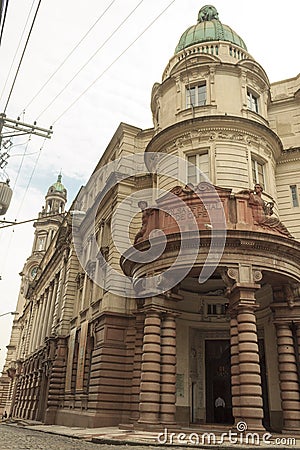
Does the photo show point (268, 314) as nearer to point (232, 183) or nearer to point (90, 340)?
point (232, 183)

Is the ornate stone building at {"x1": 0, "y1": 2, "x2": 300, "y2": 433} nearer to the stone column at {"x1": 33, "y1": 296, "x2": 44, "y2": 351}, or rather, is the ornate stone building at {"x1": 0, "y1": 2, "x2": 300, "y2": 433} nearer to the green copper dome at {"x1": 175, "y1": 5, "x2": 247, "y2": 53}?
the green copper dome at {"x1": 175, "y1": 5, "x2": 247, "y2": 53}

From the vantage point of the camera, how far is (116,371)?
805 inches

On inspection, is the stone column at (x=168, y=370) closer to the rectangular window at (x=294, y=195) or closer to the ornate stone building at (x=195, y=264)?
the ornate stone building at (x=195, y=264)

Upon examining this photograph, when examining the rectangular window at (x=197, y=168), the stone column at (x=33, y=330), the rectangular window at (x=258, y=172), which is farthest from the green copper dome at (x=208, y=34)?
the stone column at (x=33, y=330)

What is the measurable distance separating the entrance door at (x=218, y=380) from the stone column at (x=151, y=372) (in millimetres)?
6670

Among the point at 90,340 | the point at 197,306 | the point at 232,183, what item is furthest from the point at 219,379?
the point at 232,183

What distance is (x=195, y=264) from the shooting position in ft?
53.6

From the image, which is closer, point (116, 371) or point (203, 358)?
point (116, 371)

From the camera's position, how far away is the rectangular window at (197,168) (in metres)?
21.3

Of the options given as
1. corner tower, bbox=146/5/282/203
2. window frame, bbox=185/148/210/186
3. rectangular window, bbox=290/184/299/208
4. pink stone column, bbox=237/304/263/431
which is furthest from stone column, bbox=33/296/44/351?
pink stone column, bbox=237/304/263/431

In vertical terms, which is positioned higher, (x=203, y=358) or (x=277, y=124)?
(x=277, y=124)

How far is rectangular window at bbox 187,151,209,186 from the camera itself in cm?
2130

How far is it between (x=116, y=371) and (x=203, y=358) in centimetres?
476

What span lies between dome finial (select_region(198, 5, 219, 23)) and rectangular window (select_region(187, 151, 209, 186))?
13.9m
